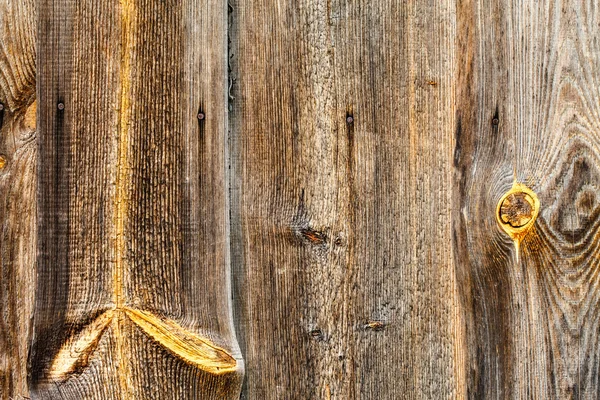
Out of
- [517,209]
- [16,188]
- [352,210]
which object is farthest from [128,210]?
[517,209]

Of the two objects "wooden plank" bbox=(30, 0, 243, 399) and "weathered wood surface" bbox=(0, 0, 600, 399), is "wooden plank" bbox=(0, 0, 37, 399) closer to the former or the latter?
"weathered wood surface" bbox=(0, 0, 600, 399)

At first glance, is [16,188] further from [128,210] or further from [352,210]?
[352,210]

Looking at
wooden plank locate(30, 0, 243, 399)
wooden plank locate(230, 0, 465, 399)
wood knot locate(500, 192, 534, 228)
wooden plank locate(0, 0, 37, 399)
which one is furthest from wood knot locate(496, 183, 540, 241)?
wooden plank locate(0, 0, 37, 399)

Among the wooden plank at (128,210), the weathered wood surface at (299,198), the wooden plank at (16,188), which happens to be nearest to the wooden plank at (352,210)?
the weathered wood surface at (299,198)

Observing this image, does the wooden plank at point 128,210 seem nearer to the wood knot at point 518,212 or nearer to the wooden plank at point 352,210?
the wooden plank at point 352,210

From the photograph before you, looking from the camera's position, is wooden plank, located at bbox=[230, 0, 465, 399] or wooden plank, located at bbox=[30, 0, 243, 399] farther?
wooden plank, located at bbox=[230, 0, 465, 399]

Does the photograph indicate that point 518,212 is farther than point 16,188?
No

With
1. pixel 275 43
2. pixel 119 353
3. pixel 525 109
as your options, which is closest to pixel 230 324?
pixel 119 353
